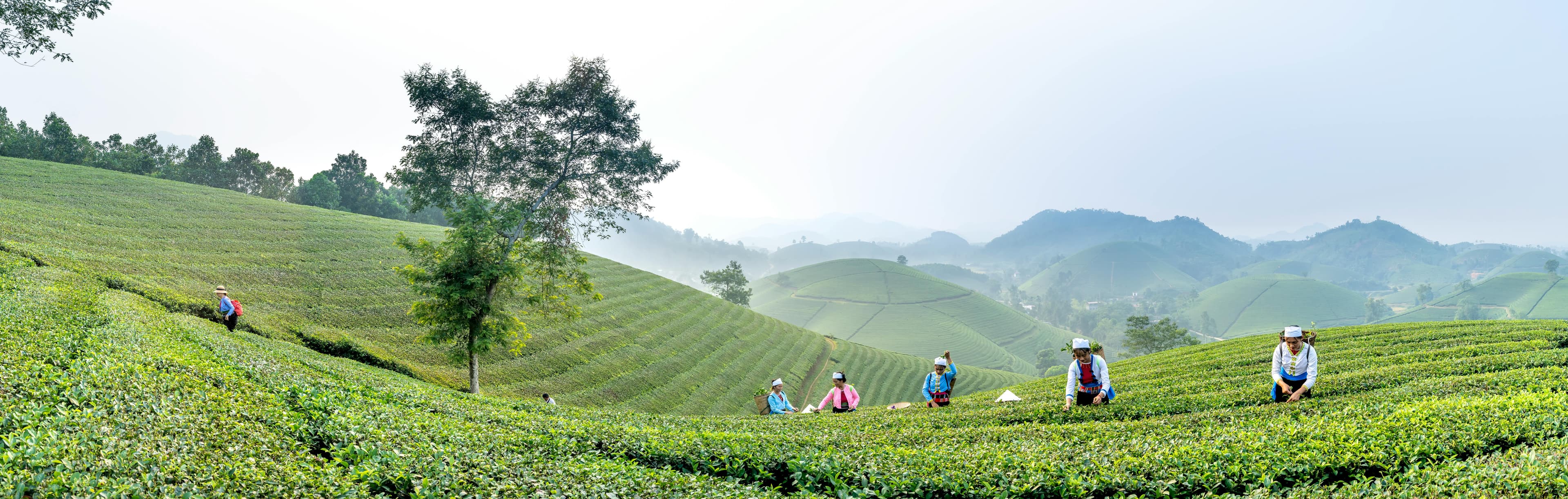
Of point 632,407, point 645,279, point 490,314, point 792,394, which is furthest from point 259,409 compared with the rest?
point 645,279

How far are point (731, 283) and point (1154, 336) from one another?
58.0m

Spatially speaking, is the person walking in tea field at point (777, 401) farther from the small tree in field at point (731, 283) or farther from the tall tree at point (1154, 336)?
the small tree in field at point (731, 283)

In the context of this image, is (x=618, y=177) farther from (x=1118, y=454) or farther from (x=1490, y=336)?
(x=1490, y=336)

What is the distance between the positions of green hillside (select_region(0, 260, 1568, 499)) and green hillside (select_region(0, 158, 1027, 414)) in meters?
14.1

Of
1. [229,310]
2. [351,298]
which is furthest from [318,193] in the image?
[229,310]

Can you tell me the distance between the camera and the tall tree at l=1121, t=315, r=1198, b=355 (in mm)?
72062

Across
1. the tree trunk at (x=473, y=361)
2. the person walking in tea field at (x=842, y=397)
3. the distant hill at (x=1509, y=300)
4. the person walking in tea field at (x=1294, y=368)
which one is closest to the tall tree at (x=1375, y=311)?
the distant hill at (x=1509, y=300)

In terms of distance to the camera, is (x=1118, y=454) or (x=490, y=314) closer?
(x=1118, y=454)

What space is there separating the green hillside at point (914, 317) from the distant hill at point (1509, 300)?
100 meters

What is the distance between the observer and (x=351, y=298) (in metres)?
30.1

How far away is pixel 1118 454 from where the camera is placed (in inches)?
291

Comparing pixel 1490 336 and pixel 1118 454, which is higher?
pixel 1490 336

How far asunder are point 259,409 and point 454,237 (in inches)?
555

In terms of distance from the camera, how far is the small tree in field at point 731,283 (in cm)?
8962
